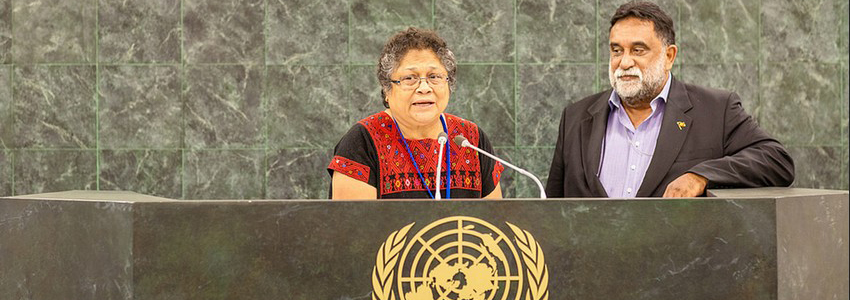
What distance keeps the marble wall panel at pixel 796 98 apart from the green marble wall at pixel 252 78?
19cm

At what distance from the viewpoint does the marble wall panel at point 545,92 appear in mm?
4738

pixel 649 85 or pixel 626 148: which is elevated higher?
pixel 649 85

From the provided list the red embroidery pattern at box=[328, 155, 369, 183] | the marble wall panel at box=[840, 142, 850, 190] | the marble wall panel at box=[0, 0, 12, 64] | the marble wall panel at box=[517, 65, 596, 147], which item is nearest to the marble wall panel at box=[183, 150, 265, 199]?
the marble wall panel at box=[0, 0, 12, 64]

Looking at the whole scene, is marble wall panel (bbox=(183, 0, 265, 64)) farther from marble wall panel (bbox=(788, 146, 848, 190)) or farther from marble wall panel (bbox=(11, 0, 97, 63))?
marble wall panel (bbox=(788, 146, 848, 190))

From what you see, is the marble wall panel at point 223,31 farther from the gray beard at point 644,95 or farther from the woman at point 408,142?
the gray beard at point 644,95

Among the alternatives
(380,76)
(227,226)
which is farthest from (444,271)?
(380,76)

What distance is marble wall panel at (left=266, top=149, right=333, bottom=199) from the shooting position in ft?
15.5

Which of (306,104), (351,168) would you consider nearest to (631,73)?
(351,168)

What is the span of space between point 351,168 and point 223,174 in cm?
228

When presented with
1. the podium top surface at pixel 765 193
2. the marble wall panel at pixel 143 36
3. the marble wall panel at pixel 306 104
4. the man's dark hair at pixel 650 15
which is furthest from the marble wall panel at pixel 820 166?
the marble wall panel at pixel 143 36

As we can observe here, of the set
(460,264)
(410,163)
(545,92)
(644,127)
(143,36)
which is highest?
(143,36)

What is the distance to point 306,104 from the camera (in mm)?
4691

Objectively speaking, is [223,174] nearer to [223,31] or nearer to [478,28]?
[223,31]

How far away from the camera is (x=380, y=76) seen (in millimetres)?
2725
